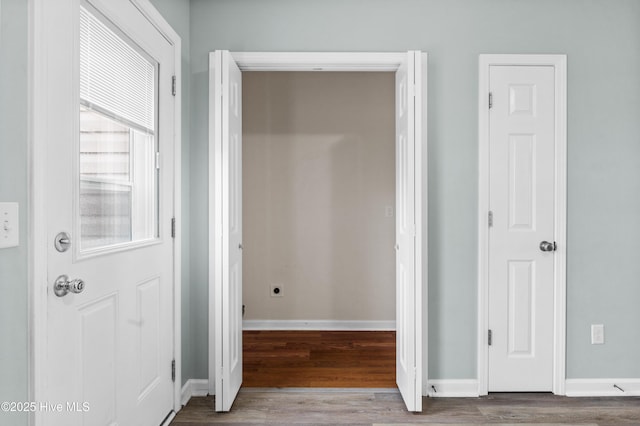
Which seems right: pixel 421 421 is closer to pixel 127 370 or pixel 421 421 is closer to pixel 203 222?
pixel 127 370

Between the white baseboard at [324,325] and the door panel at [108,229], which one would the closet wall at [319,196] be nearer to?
the white baseboard at [324,325]

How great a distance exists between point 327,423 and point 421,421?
53 cm

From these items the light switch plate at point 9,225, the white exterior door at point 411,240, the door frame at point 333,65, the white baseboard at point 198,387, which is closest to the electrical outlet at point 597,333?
the door frame at point 333,65

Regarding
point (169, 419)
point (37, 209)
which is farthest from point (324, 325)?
point (37, 209)

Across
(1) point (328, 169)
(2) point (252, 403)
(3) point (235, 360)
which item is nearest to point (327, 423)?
(2) point (252, 403)

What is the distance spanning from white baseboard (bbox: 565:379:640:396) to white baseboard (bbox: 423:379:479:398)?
1.93ft

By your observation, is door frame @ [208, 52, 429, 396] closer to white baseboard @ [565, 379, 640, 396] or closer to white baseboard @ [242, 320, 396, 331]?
white baseboard @ [565, 379, 640, 396]

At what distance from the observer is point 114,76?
169 centimetres

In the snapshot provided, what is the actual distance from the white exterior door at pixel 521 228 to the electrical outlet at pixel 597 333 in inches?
10.6

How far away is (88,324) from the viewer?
57.7 inches

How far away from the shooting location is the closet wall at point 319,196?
3.85 m

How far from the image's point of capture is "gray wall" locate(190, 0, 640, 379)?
8.19 ft

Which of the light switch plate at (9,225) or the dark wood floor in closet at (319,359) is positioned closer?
the light switch plate at (9,225)

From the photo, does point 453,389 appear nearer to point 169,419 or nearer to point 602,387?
point 602,387
